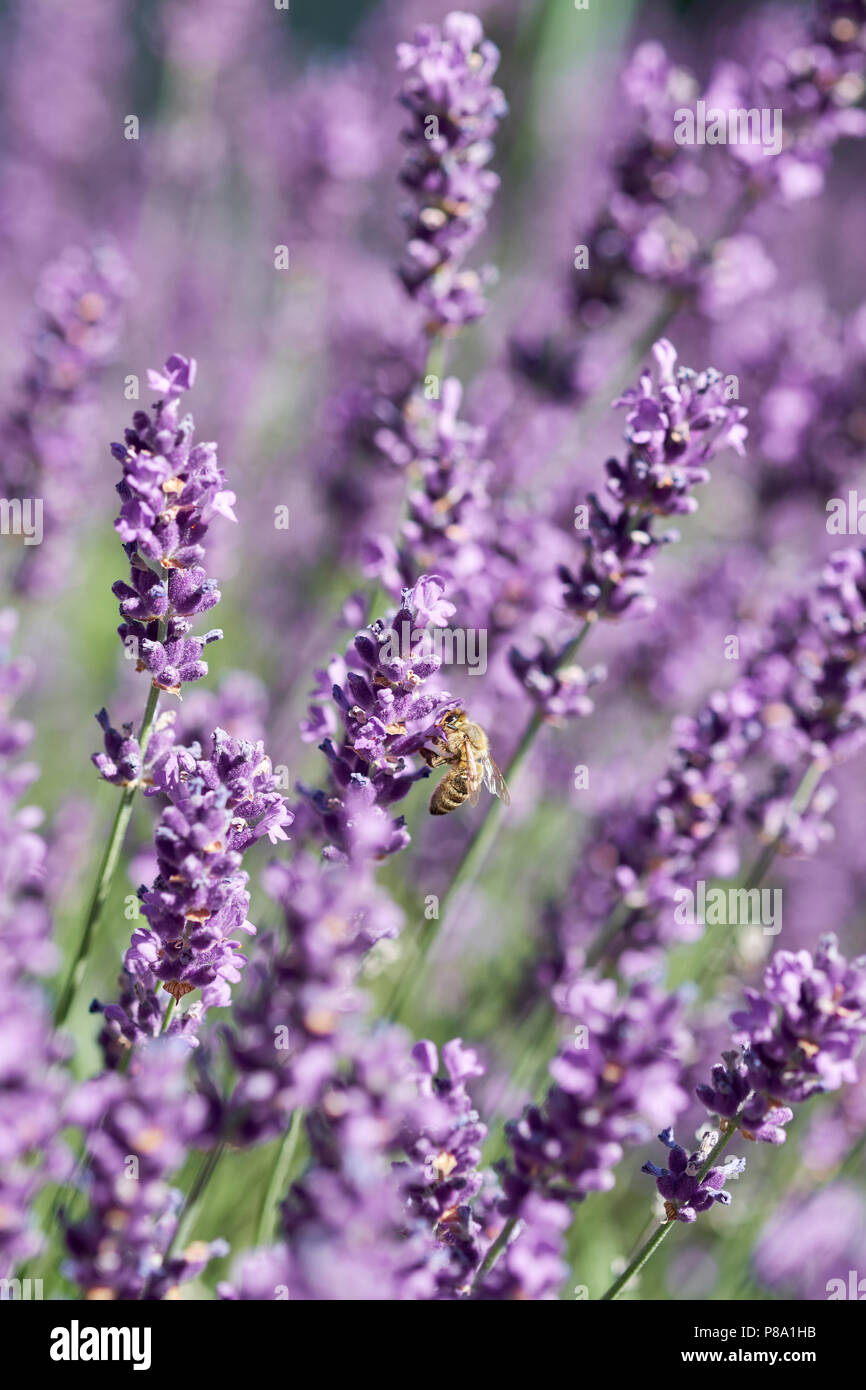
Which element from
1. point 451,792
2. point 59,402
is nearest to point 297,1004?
point 451,792

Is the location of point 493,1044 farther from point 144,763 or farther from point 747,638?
point 144,763

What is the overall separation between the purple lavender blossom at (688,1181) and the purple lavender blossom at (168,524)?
0.94 metres

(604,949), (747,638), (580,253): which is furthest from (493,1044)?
(580,253)

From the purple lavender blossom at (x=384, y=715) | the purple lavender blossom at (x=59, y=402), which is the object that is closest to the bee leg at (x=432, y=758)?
the purple lavender blossom at (x=384, y=715)

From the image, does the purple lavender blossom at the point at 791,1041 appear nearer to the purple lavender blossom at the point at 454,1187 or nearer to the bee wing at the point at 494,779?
the purple lavender blossom at the point at 454,1187

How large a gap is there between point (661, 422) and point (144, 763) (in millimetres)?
971

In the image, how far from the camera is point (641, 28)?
33.0 feet

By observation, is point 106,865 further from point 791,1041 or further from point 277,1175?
point 791,1041

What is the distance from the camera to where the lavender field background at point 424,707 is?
4.28 feet

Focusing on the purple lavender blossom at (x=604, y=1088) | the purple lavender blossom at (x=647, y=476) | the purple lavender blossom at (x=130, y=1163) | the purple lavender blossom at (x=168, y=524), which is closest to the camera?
the purple lavender blossom at (x=130, y=1163)

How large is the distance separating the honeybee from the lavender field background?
85 millimetres

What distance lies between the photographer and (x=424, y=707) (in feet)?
5.24

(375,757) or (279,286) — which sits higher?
(279,286)

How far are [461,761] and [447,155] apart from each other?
1.17m
